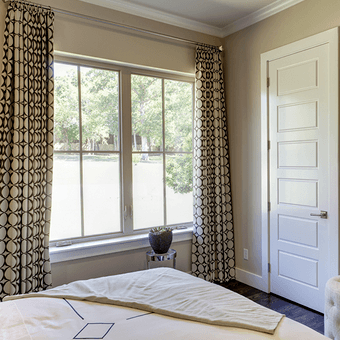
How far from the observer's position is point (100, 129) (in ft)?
10.1

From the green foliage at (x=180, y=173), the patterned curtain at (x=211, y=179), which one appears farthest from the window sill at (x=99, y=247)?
the green foliage at (x=180, y=173)

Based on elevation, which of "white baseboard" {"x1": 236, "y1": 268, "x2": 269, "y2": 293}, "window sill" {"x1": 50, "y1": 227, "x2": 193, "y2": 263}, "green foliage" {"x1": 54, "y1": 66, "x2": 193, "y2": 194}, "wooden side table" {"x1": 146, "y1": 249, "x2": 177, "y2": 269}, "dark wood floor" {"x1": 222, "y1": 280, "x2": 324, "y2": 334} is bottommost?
"dark wood floor" {"x1": 222, "y1": 280, "x2": 324, "y2": 334}

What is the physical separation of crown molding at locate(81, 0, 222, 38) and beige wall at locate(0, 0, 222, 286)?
0.04 meters

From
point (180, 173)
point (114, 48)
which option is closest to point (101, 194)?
point (180, 173)

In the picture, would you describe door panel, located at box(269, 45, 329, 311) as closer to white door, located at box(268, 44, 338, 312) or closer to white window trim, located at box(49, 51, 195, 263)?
white door, located at box(268, 44, 338, 312)

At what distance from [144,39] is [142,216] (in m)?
1.84

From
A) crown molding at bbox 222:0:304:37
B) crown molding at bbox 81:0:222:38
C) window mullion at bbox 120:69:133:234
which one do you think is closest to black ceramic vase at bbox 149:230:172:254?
window mullion at bbox 120:69:133:234

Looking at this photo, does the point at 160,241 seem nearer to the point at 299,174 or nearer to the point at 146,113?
the point at 146,113

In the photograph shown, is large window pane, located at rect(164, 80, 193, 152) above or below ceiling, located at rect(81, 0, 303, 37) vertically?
below

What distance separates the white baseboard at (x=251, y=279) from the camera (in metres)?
3.30

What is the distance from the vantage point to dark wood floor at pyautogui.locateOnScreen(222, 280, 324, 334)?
2.63 metres

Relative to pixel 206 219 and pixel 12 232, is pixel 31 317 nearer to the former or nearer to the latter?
pixel 12 232

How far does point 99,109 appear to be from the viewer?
3055 millimetres

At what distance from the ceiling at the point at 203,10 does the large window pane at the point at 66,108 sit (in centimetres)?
70
